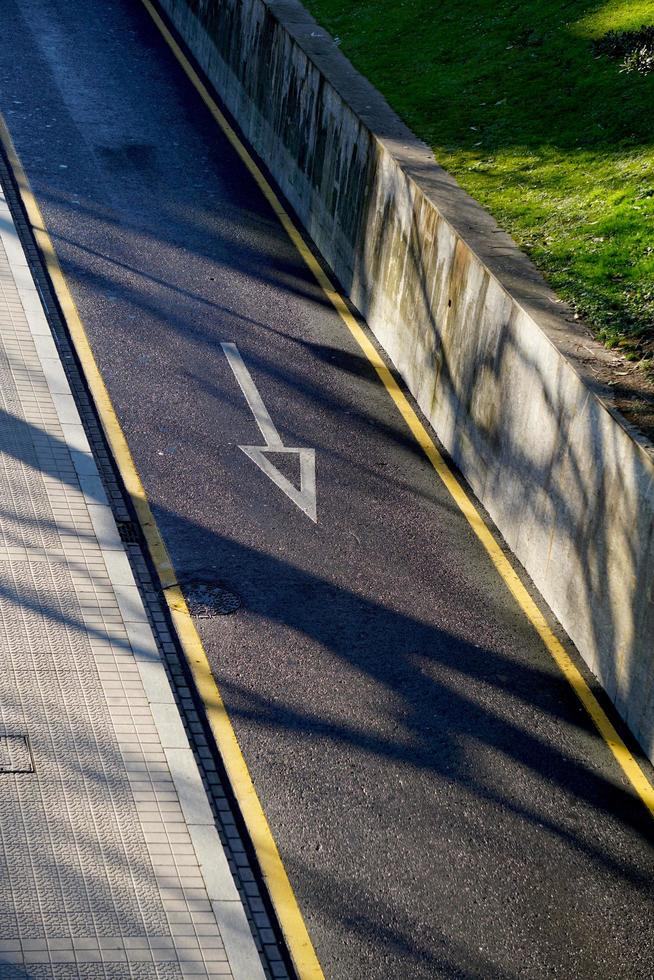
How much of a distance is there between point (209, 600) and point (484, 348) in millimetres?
3656

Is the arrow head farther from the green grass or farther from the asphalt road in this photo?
the green grass

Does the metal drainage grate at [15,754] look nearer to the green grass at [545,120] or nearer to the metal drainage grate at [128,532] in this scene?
the metal drainage grate at [128,532]

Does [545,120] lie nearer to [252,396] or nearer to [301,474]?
[252,396]

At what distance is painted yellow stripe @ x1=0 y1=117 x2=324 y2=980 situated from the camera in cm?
691

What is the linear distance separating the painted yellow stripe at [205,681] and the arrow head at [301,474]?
1.15m

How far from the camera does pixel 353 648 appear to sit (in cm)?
914

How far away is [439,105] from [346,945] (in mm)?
12143

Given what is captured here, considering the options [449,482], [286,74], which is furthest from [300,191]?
[449,482]

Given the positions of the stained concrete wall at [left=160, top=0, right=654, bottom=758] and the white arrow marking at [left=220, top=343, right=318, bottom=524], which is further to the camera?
the white arrow marking at [left=220, top=343, right=318, bottom=524]

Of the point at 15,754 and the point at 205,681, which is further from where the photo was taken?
the point at 205,681

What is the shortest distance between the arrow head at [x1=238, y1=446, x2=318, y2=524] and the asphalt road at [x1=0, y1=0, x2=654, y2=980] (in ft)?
0.29

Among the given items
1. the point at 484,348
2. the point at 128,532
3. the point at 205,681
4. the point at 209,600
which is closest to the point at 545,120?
the point at 484,348

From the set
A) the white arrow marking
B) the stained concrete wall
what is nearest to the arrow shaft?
the white arrow marking

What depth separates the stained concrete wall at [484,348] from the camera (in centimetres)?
884
